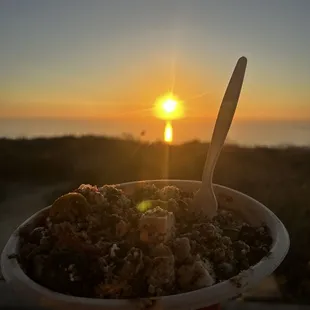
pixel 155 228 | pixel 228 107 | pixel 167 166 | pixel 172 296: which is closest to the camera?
pixel 172 296

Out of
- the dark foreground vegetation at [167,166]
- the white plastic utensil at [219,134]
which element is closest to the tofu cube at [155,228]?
the white plastic utensil at [219,134]

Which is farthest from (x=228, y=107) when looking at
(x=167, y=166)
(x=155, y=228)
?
(x=167, y=166)

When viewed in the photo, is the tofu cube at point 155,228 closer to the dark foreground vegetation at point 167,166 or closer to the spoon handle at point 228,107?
the spoon handle at point 228,107

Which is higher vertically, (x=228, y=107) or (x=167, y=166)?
(x=228, y=107)

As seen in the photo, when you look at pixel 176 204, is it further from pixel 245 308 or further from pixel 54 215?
pixel 245 308

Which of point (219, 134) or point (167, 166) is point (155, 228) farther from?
point (167, 166)

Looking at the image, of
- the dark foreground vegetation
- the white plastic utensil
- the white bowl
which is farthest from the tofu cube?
the dark foreground vegetation

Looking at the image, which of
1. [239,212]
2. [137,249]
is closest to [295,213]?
[239,212]
